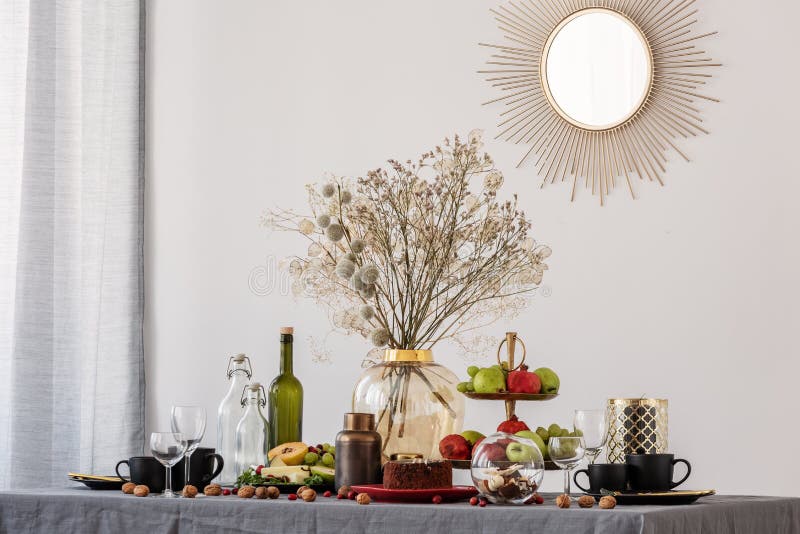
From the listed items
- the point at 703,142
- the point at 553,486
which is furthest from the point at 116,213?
the point at 703,142

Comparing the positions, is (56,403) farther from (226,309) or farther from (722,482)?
(722,482)

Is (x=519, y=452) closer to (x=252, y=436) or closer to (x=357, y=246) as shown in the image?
(x=357, y=246)

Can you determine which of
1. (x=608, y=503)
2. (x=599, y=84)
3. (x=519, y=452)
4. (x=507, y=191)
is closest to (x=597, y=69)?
(x=599, y=84)

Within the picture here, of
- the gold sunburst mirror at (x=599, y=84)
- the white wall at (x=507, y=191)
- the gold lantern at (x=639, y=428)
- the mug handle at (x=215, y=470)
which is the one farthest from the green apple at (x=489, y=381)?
the gold sunburst mirror at (x=599, y=84)

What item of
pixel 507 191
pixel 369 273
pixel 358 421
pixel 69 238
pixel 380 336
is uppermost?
pixel 507 191

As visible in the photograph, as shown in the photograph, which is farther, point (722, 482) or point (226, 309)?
point (226, 309)

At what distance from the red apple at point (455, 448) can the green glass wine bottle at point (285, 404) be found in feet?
1.48

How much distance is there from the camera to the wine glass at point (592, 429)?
1.54m

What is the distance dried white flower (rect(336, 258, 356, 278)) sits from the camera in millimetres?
1832

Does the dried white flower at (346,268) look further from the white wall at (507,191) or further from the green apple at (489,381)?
the white wall at (507,191)

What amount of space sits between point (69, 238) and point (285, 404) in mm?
1133

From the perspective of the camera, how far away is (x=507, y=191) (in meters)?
2.76

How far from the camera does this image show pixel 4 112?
2734 mm

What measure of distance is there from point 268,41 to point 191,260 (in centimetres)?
73
